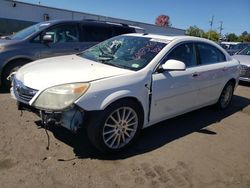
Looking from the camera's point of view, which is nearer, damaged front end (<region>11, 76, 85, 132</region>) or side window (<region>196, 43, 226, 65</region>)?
damaged front end (<region>11, 76, 85, 132</region>)

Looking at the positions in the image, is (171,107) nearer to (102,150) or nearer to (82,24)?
(102,150)

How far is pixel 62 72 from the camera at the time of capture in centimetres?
378

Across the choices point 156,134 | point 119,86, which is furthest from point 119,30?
point 119,86

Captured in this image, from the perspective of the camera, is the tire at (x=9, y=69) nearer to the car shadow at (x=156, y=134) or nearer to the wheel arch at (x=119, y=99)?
the car shadow at (x=156, y=134)

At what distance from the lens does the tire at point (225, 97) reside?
20.2 feet

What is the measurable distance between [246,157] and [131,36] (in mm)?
2700

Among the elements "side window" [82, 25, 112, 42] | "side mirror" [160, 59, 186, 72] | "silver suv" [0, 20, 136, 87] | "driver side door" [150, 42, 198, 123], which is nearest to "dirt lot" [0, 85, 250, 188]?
"driver side door" [150, 42, 198, 123]

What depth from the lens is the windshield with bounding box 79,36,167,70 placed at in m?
4.20

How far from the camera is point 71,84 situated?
3432 millimetres

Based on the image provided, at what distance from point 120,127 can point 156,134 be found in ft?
3.36

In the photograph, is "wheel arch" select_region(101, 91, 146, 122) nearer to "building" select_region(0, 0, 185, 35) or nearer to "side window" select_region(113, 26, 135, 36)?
"side window" select_region(113, 26, 135, 36)

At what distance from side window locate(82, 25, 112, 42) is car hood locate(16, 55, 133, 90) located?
3.73 m

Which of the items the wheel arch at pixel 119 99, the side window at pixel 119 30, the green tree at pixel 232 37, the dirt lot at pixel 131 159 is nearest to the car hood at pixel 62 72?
the wheel arch at pixel 119 99

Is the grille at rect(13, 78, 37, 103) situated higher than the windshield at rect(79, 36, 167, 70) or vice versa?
the windshield at rect(79, 36, 167, 70)
